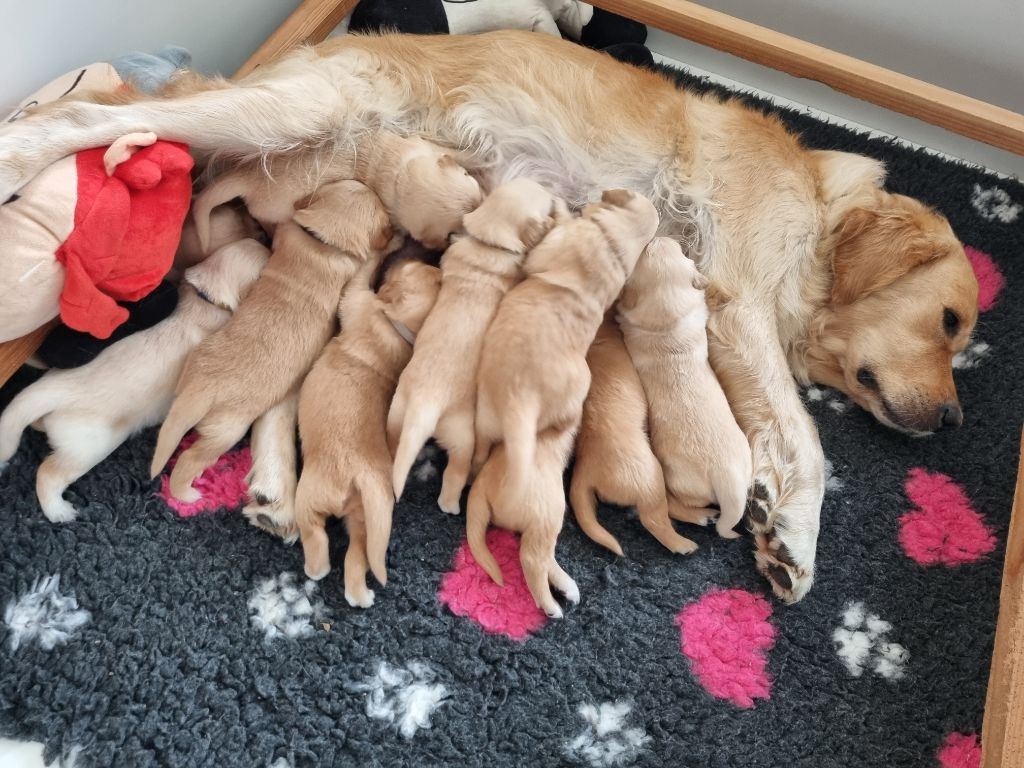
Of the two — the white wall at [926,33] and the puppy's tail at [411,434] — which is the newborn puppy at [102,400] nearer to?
the puppy's tail at [411,434]

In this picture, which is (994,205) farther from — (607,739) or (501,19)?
(607,739)

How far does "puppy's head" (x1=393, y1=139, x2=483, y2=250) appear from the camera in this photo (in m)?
1.64

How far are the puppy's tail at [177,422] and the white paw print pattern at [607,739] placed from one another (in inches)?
33.6

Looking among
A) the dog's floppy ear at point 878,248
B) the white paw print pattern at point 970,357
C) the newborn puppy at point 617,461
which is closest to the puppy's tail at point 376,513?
the newborn puppy at point 617,461

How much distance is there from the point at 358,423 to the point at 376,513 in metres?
0.17

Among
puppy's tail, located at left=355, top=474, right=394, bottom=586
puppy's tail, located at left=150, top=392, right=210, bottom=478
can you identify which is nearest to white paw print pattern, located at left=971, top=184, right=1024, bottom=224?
puppy's tail, located at left=355, top=474, right=394, bottom=586

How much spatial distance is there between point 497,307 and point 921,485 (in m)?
1.05

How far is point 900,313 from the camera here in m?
1.82

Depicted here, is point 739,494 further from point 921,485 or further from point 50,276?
point 50,276

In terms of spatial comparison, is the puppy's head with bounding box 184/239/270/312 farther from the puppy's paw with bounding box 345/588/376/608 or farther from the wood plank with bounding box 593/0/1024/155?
the wood plank with bounding box 593/0/1024/155

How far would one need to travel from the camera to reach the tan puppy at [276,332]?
145cm

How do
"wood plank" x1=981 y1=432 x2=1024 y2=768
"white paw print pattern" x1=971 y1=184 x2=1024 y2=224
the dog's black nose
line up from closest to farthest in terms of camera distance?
"wood plank" x1=981 y1=432 x2=1024 y2=768, the dog's black nose, "white paw print pattern" x1=971 y1=184 x2=1024 y2=224

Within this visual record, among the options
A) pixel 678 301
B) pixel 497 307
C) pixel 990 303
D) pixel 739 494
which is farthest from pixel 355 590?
pixel 990 303

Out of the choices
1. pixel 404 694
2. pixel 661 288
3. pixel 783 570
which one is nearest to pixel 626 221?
pixel 661 288
